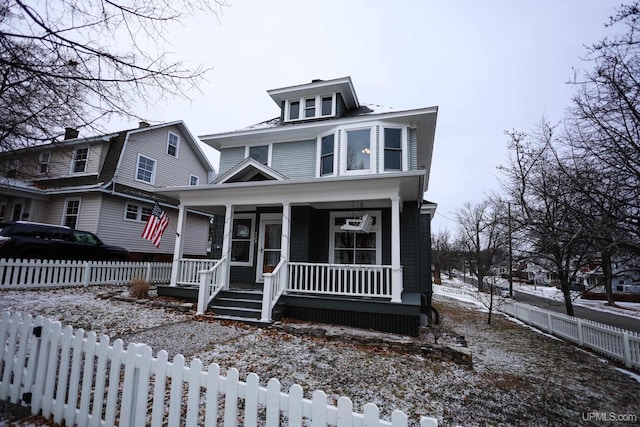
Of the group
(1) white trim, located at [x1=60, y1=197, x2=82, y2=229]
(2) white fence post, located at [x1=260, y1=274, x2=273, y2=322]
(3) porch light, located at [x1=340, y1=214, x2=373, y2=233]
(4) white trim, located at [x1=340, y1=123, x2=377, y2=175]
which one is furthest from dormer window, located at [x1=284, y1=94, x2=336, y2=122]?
(1) white trim, located at [x1=60, y1=197, x2=82, y2=229]

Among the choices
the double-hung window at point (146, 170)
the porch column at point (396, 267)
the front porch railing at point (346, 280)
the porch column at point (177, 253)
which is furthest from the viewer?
the double-hung window at point (146, 170)

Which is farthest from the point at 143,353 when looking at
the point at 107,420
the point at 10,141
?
the point at 10,141

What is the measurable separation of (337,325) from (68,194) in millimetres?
15393

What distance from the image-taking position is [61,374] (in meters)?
2.68

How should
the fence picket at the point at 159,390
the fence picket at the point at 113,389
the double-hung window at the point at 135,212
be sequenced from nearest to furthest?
the fence picket at the point at 159,390 → the fence picket at the point at 113,389 → the double-hung window at the point at 135,212

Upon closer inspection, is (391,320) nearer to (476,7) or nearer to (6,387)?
(6,387)

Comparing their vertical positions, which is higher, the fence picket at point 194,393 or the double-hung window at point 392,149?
→ the double-hung window at point 392,149

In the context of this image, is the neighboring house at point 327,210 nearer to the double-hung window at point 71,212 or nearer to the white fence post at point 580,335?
the white fence post at point 580,335

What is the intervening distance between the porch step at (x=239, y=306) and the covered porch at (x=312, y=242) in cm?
14

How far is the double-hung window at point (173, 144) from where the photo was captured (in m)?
17.6

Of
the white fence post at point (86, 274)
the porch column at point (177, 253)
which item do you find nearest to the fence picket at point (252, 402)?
the porch column at point (177, 253)

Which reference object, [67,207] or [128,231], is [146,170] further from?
[67,207]

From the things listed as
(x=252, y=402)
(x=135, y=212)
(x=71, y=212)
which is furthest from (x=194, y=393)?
(x=71, y=212)

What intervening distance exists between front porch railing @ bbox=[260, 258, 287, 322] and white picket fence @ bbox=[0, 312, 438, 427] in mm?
3654
